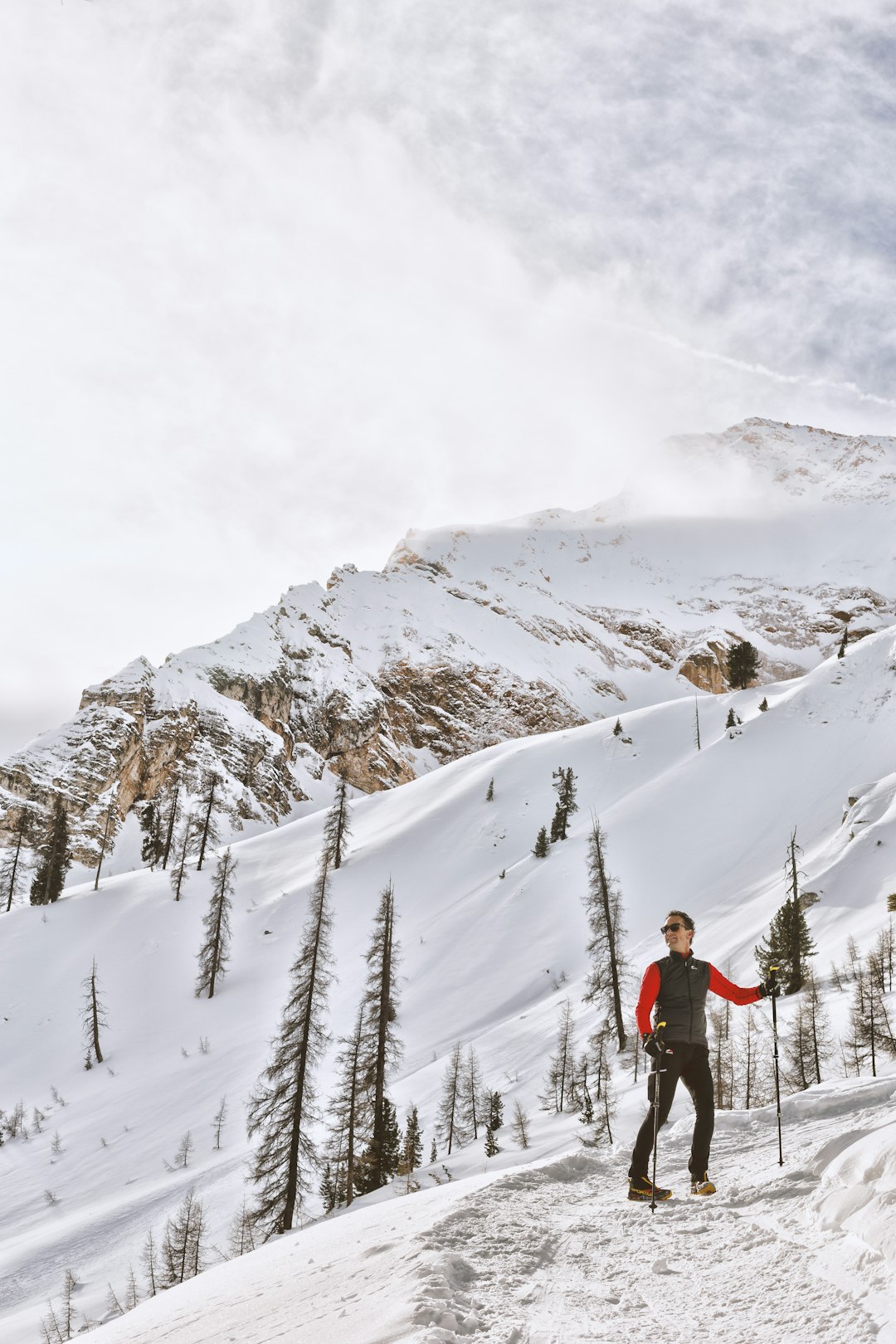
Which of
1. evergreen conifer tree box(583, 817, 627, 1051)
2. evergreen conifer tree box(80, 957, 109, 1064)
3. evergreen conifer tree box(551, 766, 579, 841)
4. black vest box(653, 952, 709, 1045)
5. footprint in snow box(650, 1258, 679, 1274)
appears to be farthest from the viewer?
evergreen conifer tree box(551, 766, 579, 841)

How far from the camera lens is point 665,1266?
4355 mm

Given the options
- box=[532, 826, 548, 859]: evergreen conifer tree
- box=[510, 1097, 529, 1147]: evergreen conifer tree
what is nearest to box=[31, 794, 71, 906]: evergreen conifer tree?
box=[532, 826, 548, 859]: evergreen conifer tree

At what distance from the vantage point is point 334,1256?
5.29 metres

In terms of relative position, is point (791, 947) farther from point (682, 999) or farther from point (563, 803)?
point (563, 803)

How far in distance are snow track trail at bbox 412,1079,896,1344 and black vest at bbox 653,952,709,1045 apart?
3.61 feet

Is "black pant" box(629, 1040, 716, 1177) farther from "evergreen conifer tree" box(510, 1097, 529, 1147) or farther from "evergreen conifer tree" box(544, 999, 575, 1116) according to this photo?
"evergreen conifer tree" box(544, 999, 575, 1116)

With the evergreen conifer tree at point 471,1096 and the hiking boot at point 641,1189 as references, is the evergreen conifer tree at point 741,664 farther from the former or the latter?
the hiking boot at point 641,1189

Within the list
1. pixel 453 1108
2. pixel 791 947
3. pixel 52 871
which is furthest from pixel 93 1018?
pixel 791 947

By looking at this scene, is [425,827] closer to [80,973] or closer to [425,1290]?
[80,973]

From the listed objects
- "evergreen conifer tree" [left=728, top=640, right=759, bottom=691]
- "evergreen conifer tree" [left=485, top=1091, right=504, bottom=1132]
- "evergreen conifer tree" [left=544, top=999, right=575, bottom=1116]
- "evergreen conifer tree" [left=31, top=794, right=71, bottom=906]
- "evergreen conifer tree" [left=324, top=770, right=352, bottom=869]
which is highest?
"evergreen conifer tree" [left=728, top=640, right=759, bottom=691]

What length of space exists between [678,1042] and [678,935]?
87cm

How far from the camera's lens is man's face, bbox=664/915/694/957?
21.1 ft

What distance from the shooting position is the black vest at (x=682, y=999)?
6.23m

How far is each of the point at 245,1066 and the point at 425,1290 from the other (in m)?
39.4
